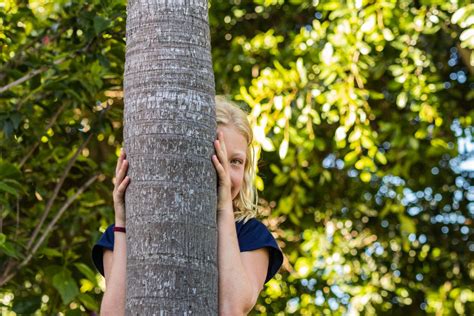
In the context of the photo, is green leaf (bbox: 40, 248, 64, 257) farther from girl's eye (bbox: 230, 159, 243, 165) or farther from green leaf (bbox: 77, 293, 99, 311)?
girl's eye (bbox: 230, 159, 243, 165)

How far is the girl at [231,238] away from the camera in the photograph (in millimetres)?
2863

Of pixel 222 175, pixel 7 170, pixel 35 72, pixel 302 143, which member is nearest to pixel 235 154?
pixel 222 175

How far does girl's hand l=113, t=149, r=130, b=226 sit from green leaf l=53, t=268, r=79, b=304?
2.10 metres

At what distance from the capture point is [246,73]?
732cm

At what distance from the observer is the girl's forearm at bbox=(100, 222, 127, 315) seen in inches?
117

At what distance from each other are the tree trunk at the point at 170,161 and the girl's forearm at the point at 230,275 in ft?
0.22

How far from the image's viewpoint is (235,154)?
3273mm

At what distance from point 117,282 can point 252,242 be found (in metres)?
0.47

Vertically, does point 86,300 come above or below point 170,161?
below

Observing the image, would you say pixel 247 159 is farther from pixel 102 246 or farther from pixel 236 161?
pixel 102 246

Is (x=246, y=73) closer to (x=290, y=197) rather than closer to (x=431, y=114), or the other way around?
(x=290, y=197)

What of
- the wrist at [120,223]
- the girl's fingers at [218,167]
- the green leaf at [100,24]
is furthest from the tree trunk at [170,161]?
the green leaf at [100,24]

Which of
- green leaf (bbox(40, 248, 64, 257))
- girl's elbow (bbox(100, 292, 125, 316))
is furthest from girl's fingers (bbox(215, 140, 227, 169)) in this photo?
green leaf (bbox(40, 248, 64, 257))

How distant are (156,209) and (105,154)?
15.0 feet
